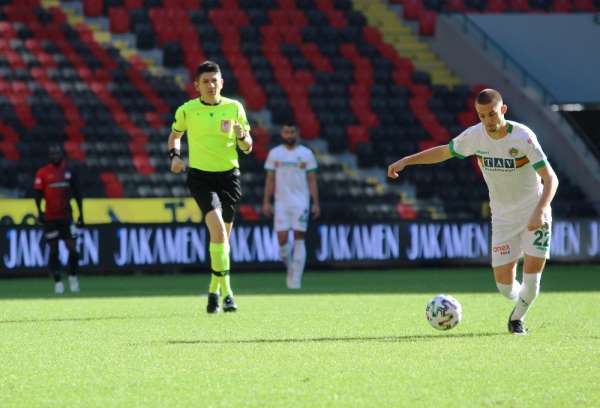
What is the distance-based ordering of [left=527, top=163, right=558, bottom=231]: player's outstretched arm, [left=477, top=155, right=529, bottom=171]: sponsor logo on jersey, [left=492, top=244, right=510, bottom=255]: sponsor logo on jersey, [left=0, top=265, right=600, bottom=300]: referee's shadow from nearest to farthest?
[left=527, top=163, right=558, bottom=231]: player's outstretched arm, [left=477, top=155, right=529, bottom=171]: sponsor logo on jersey, [left=492, top=244, right=510, bottom=255]: sponsor logo on jersey, [left=0, top=265, right=600, bottom=300]: referee's shadow

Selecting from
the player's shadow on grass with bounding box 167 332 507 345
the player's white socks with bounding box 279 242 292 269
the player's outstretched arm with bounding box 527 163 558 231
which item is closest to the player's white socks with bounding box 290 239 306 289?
the player's white socks with bounding box 279 242 292 269

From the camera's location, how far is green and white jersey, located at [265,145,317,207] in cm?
1783

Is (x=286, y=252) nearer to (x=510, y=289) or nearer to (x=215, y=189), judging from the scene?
(x=215, y=189)

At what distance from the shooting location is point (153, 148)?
77.4 ft

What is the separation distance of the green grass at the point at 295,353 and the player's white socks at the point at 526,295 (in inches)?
8.6

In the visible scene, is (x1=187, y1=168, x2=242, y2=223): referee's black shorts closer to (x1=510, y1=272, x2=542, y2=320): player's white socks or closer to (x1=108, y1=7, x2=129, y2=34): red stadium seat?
(x1=510, y1=272, x2=542, y2=320): player's white socks

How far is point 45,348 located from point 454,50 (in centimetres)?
1954

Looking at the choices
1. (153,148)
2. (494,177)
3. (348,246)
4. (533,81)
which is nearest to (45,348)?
(494,177)

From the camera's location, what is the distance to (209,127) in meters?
12.3

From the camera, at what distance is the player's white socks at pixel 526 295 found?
32.4 ft


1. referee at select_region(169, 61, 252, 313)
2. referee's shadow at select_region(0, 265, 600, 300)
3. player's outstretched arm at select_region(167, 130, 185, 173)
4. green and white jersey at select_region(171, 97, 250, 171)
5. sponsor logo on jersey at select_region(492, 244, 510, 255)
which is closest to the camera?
sponsor logo on jersey at select_region(492, 244, 510, 255)

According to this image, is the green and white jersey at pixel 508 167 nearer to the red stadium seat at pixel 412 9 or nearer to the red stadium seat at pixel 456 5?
the red stadium seat at pixel 412 9

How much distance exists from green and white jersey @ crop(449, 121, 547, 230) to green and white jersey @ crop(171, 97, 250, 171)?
106 inches

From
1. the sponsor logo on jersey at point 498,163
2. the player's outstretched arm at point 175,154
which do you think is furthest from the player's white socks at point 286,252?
the sponsor logo on jersey at point 498,163
